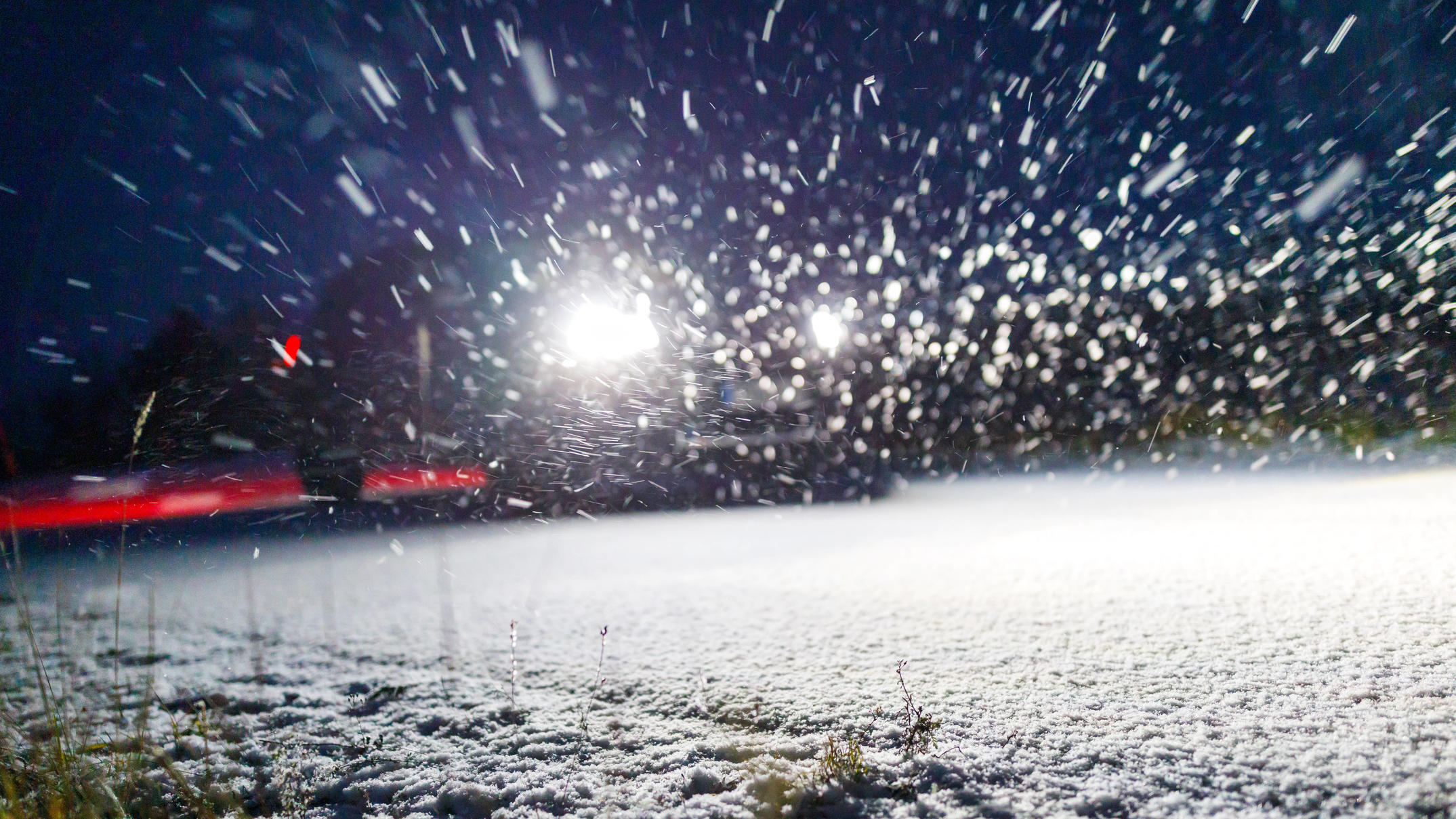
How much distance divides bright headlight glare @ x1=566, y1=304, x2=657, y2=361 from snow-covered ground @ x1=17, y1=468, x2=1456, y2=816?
7.78ft

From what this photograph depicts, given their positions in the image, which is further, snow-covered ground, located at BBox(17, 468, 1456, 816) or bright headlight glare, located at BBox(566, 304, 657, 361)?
bright headlight glare, located at BBox(566, 304, 657, 361)

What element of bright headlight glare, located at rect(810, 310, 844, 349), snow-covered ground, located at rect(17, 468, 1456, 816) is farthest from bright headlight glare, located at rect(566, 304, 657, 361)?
bright headlight glare, located at rect(810, 310, 844, 349)

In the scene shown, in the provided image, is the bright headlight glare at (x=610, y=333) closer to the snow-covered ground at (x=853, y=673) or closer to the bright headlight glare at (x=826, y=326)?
the snow-covered ground at (x=853, y=673)

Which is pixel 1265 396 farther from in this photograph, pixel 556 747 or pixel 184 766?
pixel 184 766

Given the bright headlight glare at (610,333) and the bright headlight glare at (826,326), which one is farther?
the bright headlight glare at (826,326)

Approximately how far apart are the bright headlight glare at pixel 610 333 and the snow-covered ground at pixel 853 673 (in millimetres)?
2371

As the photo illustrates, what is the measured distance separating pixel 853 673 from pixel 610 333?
513 cm

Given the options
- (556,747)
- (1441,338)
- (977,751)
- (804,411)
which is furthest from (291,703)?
(1441,338)

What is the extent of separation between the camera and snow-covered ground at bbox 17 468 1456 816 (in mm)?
1921

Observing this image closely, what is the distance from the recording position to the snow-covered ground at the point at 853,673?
6.30 ft

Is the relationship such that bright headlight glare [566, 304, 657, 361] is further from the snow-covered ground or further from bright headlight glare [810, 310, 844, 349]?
bright headlight glare [810, 310, 844, 349]

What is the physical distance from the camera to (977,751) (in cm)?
207

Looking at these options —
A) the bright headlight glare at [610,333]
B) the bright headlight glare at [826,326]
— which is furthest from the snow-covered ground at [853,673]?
the bright headlight glare at [826,326]

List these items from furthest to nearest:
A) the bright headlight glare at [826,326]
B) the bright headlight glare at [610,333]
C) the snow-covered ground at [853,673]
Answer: the bright headlight glare at [826,326], the bright headlight glare at [610,333], the snow-covered ground at [853,673]
